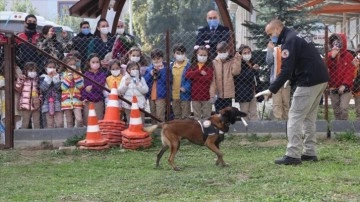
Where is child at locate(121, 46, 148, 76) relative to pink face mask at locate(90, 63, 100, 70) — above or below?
above

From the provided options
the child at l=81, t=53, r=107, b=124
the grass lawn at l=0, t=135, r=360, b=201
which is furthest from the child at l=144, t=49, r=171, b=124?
the grass lawn at l=0, t=135, r=360, b=201

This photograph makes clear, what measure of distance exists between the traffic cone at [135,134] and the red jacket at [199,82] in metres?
1.09

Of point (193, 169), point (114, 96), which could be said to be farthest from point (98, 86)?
point (193, 169)

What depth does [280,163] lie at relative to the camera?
859 cm

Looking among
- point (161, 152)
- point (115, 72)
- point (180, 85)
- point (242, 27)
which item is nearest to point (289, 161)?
point (161, 152)

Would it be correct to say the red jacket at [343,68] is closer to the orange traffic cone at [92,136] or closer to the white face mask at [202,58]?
the white face mask at [202,58]

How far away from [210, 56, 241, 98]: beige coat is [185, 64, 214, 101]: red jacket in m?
0.08

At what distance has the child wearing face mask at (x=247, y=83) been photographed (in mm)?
11297

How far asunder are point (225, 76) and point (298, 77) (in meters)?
2.66

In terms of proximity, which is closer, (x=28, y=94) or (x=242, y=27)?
(x=28, y=94)

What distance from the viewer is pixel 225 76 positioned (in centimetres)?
1123

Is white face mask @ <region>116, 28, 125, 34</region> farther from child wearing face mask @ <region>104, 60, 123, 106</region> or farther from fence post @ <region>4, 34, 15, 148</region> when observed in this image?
fence post @ <region>4, 34, 15, 148</region>

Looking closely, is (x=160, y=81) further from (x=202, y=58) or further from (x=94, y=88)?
(x=94, y=88)

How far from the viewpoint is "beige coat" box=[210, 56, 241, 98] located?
11.2 m
